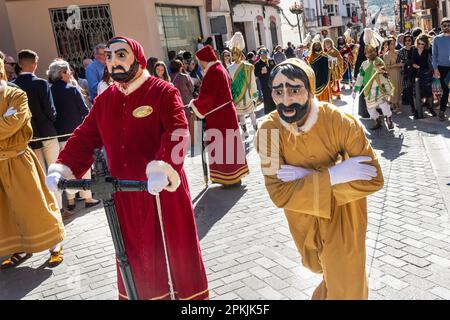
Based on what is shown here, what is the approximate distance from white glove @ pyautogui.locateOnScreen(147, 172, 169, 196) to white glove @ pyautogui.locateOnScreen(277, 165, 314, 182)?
661 mm

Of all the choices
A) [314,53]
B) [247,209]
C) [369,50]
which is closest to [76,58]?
[314,53]

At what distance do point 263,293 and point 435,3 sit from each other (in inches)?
1281

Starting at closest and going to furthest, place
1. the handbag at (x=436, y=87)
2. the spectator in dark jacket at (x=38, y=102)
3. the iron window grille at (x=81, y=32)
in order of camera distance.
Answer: the spectator in dark jacket at (x=38, y=102) < the handbag at (x=436, y=87) < the iron window grille at (x=81, y=32)

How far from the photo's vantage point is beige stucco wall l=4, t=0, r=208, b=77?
11.6 meters

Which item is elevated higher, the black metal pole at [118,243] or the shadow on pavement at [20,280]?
the black metal pole at [118,243]

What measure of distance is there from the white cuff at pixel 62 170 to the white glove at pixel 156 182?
29.1 inches

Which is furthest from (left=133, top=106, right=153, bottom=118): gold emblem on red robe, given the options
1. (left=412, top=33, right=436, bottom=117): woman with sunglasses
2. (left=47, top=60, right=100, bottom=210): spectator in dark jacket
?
(left=412, top=33, right=436, bottom=117): woman with sunglasses

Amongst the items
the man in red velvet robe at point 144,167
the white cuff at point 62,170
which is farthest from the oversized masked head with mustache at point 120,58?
the white cuff at point 62,170

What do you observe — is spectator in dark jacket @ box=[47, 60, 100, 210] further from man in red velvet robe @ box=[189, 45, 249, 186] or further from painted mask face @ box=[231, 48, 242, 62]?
painted mask face @ box=[231, 48, 242, 62]

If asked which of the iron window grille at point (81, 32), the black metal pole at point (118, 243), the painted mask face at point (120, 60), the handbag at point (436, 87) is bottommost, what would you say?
the handbag at point (436, 87)

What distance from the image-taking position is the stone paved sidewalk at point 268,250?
3.78 meters

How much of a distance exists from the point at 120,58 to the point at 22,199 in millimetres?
2220

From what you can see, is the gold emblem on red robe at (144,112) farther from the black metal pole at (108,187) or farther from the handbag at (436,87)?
the handbag at (436,87)

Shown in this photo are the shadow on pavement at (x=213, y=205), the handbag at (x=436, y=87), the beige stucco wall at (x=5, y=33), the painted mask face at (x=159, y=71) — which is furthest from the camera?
the beige stucco wall at (x=5, y=33)
